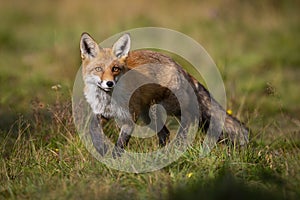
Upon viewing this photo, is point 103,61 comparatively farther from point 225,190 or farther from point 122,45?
point 225,190

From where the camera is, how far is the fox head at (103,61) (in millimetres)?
5516

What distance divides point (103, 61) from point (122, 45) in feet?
Result: 1.04

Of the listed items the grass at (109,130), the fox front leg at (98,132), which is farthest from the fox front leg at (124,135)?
the grass at (109,130)

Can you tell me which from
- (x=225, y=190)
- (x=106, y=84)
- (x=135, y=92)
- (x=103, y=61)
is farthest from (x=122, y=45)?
(x=225, y=190)

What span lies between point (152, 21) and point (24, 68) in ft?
13.1

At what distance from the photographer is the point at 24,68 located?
35.0 ft

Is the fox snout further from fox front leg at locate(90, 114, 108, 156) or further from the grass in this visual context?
the grass

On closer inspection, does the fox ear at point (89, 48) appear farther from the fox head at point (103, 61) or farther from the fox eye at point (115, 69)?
the fox eye at point (115, 69)

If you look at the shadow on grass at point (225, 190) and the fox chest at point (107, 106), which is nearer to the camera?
the shadow on grass at point (225, 190)

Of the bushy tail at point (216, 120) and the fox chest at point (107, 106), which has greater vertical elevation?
the bushy tail at point (216, 120)

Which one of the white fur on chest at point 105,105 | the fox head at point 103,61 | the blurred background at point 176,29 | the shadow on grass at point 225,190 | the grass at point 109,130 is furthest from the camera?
the blurred background at point 176,29

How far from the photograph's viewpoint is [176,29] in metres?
12.4

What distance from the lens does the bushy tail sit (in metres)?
6.04

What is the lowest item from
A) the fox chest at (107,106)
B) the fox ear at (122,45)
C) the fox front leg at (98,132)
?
the fox front leg at (98,132)
